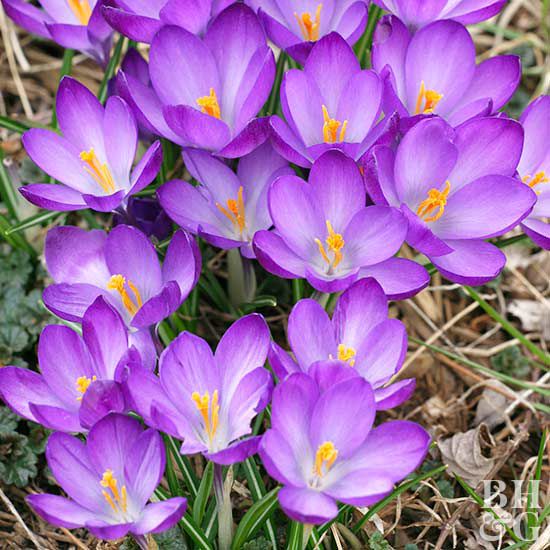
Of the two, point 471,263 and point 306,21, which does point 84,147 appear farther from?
point 471,263

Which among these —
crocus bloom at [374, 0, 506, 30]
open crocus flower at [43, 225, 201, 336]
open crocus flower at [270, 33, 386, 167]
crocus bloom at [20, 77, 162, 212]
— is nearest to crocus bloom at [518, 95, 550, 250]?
crocus bloom at [374, 0, 506, 30]

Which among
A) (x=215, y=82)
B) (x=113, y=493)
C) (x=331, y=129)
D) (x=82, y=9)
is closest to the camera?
(x=113, y=493)

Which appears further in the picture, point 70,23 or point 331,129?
point 70,23

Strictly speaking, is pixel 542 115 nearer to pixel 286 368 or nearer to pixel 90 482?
pixel 286 368

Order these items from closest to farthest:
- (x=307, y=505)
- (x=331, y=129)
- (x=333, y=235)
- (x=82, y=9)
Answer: (x=307, y=505)
(x=333, y=235)
(x=331, y=129)
(x=82, y=9)

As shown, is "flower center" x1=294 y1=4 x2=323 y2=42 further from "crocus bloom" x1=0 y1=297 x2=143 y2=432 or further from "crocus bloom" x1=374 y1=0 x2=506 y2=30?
"crocus bloom" x1=0 y1=297 x2=143 y2=432

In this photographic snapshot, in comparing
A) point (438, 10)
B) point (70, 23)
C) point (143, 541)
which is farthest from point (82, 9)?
point (143, 541)
